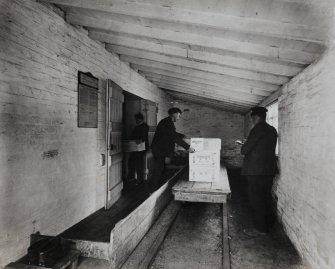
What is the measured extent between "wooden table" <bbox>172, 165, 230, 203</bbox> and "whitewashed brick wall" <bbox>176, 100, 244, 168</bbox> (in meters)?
6.19


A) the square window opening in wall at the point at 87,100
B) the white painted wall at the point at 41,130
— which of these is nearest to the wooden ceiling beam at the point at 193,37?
the white painted wall at the point at 41,130

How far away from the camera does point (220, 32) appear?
320 centimetres

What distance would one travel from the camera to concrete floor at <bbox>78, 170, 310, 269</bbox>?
3.25 m

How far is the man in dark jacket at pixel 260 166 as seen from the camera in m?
4.21

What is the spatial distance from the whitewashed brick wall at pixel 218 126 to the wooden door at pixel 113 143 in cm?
578

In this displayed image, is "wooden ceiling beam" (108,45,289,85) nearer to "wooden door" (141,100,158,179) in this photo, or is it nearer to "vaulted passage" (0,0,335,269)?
"vaulted passage" (0,0,335,269)

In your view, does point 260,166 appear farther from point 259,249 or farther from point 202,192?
point 259,249

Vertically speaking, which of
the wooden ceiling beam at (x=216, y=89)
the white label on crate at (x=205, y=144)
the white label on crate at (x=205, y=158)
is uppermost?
the wooden ceiling beam at (x=216, y=89)

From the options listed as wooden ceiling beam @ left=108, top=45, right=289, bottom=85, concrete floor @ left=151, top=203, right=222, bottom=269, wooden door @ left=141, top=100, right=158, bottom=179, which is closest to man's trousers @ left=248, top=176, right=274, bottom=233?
concrete floor @ left=151, top=203, right=222, bottom=269

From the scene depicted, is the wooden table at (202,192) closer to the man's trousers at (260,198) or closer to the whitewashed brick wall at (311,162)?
the man's trousers at (260,198)

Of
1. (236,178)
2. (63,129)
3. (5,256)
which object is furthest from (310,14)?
(236,178)

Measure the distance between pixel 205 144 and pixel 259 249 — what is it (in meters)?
1.93

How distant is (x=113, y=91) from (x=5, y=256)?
3193 mm

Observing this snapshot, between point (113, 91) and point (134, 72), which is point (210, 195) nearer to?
point (113, 91)
